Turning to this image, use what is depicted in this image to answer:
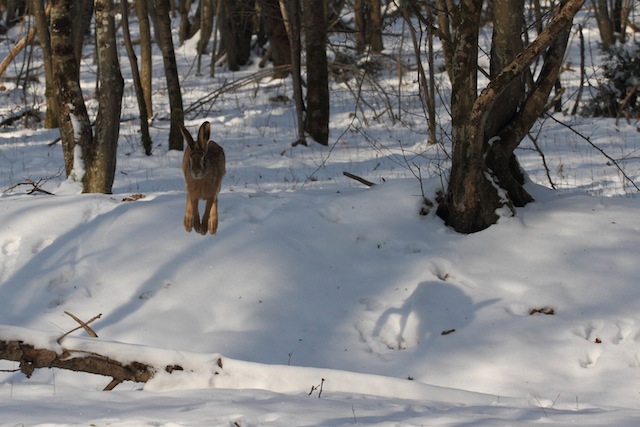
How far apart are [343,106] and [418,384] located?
1484 cm

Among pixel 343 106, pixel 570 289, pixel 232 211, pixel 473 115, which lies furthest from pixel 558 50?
pixel 343 106

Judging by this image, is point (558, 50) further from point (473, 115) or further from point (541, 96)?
point (473, 115)

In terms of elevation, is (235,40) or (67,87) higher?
(235,40)

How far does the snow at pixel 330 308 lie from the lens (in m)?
4.83

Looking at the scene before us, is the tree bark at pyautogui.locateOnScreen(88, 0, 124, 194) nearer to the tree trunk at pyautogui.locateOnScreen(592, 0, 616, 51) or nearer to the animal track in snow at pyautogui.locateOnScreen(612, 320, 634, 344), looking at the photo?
the animal track in snow at pyautogui.locateOnScreen(612, 320, 634, 344)

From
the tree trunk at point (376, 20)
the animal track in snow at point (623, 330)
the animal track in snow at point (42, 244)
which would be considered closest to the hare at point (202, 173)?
the animal track in snow at point (42, 244)

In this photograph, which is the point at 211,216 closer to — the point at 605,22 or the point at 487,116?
the point at 487,116

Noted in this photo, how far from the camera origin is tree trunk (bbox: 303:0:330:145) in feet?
46.3

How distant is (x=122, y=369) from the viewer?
502 centimetres

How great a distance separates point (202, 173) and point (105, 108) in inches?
178

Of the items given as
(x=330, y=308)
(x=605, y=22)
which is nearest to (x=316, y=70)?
(x=330, y=308)

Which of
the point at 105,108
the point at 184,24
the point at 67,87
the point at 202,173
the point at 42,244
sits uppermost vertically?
the point at 184,24

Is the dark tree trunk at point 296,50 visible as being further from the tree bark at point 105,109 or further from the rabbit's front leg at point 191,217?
the rabbit's front leg at point 191,217

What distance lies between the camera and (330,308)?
6941 mm
